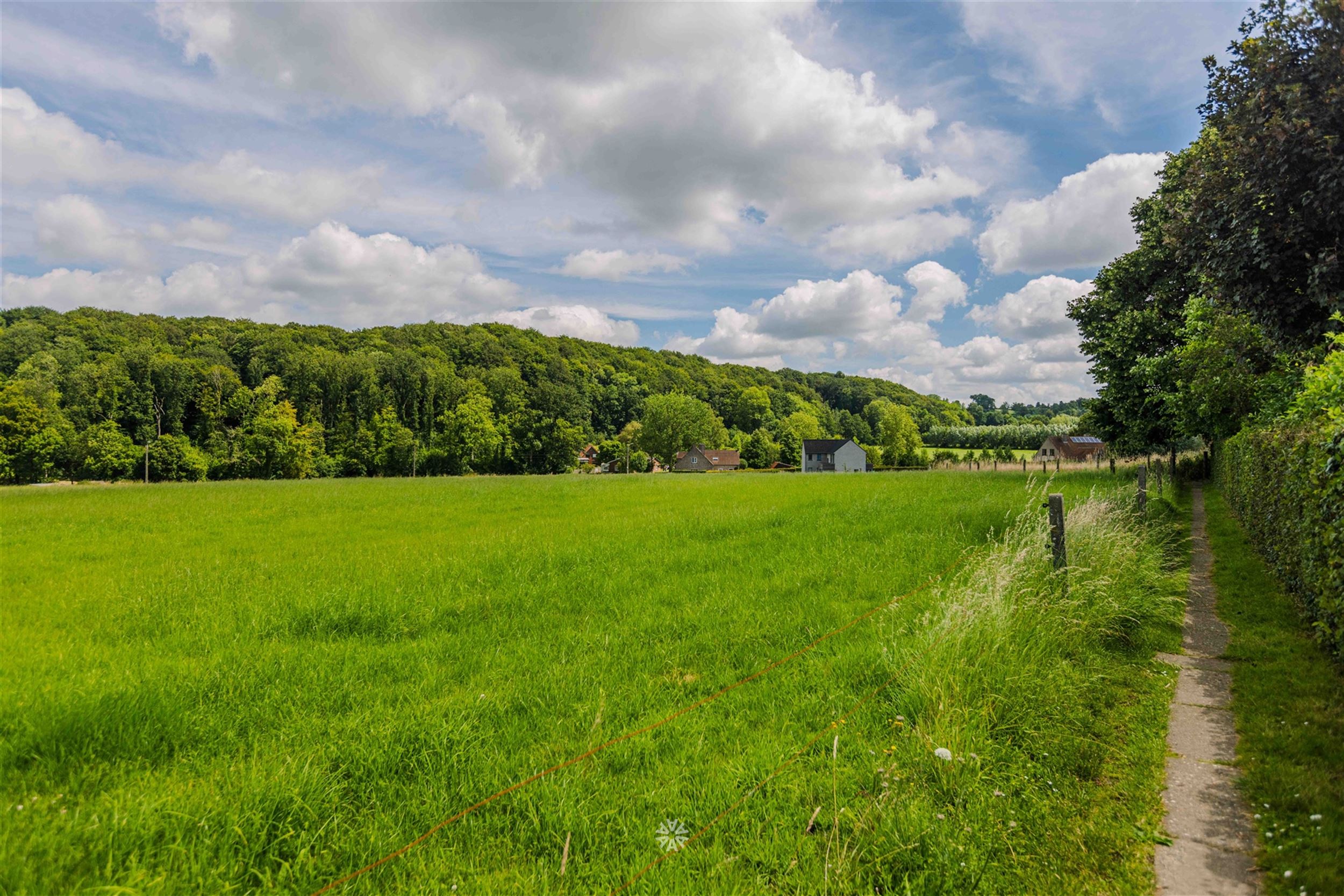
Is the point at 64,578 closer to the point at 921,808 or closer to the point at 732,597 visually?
the point at 732,597

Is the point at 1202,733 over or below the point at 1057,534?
below

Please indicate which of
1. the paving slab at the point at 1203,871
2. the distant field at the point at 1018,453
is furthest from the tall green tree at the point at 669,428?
the paving slab at the point at 1203,871

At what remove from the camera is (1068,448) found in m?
88.3

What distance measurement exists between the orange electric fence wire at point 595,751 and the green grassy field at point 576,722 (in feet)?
0.19

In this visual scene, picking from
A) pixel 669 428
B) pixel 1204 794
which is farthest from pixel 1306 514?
pixel 669 428

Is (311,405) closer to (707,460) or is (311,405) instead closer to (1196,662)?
(707,460)

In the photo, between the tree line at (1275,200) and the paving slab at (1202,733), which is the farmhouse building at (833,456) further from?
the paving slab at (1202,733)

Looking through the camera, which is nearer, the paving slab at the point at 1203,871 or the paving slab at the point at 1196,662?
the paving slab at the point at 1203,871

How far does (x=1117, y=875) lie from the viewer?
303cm

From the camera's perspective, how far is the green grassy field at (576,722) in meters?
2.90

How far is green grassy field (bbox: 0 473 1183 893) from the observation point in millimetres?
2902

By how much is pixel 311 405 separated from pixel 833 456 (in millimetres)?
81150

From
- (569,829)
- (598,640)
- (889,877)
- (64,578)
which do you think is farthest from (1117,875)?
(64,578)

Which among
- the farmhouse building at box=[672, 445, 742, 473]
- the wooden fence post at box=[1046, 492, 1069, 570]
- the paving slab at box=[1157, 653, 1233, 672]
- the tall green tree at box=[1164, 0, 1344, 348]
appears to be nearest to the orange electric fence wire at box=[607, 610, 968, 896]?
the wooden fence post at box=[1046, 492, 1069, 570]
